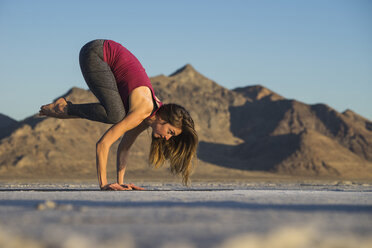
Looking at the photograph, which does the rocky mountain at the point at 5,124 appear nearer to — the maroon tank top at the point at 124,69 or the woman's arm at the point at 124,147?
the woman's arm at the point at 124,147

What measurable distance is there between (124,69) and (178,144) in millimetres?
882

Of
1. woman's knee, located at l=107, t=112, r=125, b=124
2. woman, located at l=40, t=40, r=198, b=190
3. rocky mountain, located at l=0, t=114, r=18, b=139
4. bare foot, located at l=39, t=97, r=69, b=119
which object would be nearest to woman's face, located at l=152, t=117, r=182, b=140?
woman, located at l=40, t=40, r=198, b=190

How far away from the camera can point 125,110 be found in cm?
450

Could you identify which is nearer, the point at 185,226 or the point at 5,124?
the point at 185,226

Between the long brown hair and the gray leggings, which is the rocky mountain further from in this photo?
the long brown hair

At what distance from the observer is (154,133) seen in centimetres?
426

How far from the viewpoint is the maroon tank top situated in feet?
14.4

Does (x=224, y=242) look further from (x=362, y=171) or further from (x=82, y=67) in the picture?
(x=362, y=171)

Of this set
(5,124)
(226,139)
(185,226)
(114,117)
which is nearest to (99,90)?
(114,117)

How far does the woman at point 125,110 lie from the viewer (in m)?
4.17

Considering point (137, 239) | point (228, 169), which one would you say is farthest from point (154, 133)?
point (228, 169)

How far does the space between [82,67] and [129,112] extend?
812 millimetres

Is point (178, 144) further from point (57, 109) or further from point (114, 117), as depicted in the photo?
point (57, 109)

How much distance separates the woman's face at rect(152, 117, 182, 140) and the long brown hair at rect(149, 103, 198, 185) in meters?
0.03
